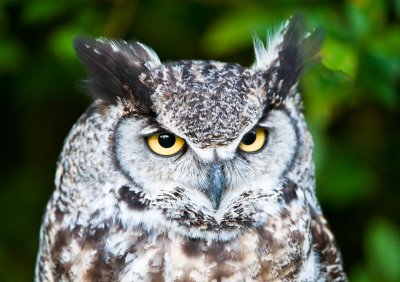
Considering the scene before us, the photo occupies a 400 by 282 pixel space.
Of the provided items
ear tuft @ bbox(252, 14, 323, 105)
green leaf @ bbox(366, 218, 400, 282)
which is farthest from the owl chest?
green leaf @ bbox(366, 218, 400, 282)

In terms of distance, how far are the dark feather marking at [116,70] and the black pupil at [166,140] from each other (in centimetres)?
6

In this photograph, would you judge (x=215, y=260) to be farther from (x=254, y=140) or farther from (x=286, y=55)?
(x=286, y=55)

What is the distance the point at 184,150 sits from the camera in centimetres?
199

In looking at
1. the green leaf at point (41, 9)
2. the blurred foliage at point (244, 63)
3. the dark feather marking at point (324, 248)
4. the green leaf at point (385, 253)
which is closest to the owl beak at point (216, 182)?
the dark feather marking at point (324, 248)

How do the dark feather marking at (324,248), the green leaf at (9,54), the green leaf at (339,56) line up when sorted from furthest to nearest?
the green leaf at (9,54), the green leaf at (339,56), the dark feather marking at (324,248)

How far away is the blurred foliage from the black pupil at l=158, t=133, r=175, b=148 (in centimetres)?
60

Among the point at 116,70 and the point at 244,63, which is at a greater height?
the point at 244,63

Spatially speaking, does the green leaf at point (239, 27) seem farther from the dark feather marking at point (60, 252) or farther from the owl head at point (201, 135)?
the dark feather marking at point (60, 252)

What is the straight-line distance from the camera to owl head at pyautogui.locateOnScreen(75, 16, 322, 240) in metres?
1.92

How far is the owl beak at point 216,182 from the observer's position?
77.1 inches

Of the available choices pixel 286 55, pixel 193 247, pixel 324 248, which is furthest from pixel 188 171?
pixel 324 248

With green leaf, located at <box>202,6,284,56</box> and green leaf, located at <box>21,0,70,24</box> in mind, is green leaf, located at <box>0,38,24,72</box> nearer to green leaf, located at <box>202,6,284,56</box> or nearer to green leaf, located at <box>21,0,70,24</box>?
green leaf, located at <box>21,0,70,24</box>

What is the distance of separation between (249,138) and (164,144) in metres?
0.20

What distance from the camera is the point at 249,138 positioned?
2.00m
